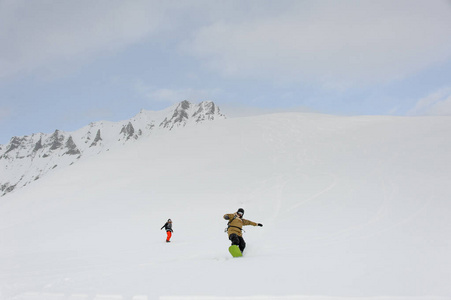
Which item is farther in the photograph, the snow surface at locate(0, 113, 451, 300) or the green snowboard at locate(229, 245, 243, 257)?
the green snowboard at locate(229, 245, 243, 257)

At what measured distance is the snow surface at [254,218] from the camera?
15.1 feet

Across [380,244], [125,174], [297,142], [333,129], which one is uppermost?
[333,129]

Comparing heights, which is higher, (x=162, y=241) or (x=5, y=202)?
(x=5, y=202)

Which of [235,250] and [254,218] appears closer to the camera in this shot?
[235,250]

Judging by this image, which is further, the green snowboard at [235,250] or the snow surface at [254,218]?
the green snowboard at [235,250]

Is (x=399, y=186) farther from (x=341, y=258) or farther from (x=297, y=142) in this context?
(x=297, y=142)

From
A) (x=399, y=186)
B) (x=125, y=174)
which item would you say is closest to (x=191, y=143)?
(x=125, y=174)

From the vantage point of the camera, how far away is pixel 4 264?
8.88 metres

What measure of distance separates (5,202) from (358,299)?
95.7 ft

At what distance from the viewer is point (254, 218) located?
47.5 ft

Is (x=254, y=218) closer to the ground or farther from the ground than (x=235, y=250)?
farther from the ground

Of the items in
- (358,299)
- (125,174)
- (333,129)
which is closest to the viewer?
(358,299)

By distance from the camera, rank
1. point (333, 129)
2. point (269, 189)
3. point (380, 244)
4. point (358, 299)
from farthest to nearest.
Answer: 1. point (333, 129)
2. point (269, 189)
3. point (380, 244)
4. point (358, 299)

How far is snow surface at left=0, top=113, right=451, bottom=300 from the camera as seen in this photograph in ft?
15.1
